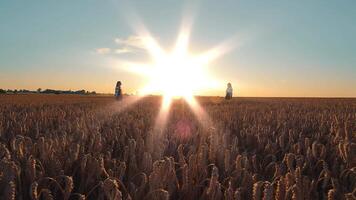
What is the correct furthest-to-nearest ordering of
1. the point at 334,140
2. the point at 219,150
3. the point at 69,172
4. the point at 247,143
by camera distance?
the point at 247,143, the point at 334,140, the point at 219,150, the point at 69,172

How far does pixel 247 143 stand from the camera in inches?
159

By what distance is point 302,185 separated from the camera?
196 centimetres

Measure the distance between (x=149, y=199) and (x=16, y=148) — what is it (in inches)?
50.4

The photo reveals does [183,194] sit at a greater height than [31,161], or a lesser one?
lesser

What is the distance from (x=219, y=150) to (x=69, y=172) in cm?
115

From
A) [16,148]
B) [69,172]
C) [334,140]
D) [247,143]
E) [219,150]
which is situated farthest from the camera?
[247,143]

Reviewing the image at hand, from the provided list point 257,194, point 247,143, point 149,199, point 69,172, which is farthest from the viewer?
point 247,143

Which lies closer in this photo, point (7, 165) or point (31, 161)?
point (7, 165)

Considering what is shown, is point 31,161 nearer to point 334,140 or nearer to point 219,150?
point 219,150

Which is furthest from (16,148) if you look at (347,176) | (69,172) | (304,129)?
(304,129)

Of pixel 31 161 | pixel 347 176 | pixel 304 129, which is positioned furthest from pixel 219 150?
pixel 304 129

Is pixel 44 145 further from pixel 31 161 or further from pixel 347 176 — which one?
pixel 347 176

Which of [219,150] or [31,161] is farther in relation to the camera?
[219,150]

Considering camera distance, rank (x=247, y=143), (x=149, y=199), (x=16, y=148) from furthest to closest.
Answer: (x=247, y=143)
(x=16, y=148)
(x=149, y=199)
